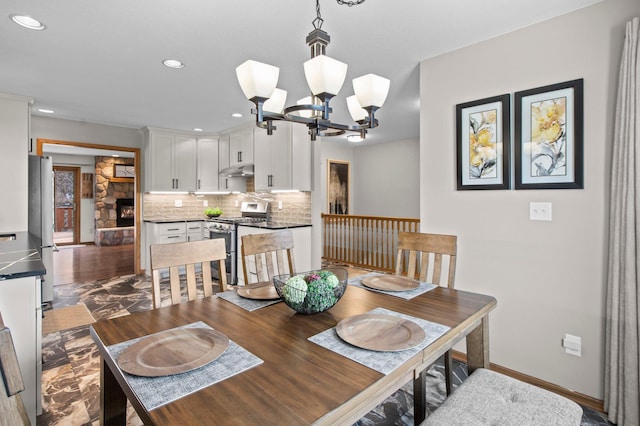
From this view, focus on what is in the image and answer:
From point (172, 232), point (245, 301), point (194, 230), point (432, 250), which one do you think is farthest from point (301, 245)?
point (245, 301)

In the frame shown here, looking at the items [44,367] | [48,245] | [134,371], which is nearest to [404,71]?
[134,371]

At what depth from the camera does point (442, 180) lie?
2.79m

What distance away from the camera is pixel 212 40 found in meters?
2.49

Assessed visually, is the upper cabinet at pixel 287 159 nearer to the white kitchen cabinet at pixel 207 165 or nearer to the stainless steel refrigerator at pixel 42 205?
the white kitchen cabinet at pixel 207 165

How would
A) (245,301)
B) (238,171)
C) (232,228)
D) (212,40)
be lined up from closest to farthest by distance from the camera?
(245,301) → (212,40) → (232,228) → (238,171)

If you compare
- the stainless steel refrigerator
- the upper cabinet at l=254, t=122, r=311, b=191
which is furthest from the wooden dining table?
the stainless steel refrigerator

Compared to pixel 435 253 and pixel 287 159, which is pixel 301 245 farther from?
pixel 435 253

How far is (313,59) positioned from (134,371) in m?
1.37

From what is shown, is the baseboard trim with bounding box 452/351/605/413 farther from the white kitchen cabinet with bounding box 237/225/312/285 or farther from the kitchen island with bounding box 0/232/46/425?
the kitchen island with bounding box 0/232/46/425

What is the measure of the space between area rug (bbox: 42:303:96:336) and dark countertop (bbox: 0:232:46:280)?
1.14m

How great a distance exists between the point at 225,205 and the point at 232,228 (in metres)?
1.69

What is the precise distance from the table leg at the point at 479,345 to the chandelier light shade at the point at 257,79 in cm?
151

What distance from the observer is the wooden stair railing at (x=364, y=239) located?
574 centimetres

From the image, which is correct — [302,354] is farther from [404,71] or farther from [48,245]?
[48,245]
